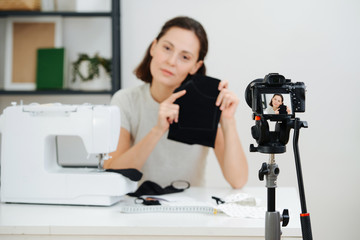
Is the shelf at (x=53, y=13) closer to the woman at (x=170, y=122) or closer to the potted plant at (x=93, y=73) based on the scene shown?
the potted plant at (x=93, y=73)

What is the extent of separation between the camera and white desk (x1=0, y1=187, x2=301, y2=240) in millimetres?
1304

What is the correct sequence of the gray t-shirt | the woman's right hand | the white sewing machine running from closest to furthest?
the white sewing machine, the woman's right hand, the gray t-shirt

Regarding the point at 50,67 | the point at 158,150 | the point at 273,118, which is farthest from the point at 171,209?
the point at 50,67

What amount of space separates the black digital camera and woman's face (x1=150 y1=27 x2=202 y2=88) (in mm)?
1178

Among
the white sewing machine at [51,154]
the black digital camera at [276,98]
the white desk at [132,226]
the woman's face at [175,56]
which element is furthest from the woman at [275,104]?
the woman's face at [175,56]

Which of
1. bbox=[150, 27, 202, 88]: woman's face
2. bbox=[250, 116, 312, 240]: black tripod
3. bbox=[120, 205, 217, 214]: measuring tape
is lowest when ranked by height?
bbox=[120, 205, 217, 214]: measuring tape

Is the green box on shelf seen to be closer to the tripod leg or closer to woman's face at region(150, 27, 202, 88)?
woman's face at region(150, 27, 202, 88)

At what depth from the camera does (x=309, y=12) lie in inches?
120

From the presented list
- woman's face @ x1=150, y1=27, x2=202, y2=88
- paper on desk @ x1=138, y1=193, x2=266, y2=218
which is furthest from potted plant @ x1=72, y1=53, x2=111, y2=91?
paper on desk @ x1=138, y1=193, x2=266, y2=218

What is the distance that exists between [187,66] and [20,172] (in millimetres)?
913

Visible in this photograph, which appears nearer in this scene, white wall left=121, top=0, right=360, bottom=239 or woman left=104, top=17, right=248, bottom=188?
woman left=104, top=17, right=248, bottom=188

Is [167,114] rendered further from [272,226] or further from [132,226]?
[272,226]

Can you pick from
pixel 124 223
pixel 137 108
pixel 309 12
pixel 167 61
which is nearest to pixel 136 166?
pixel 137 108

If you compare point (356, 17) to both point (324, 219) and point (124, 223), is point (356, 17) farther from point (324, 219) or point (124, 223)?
point (124, 223)
